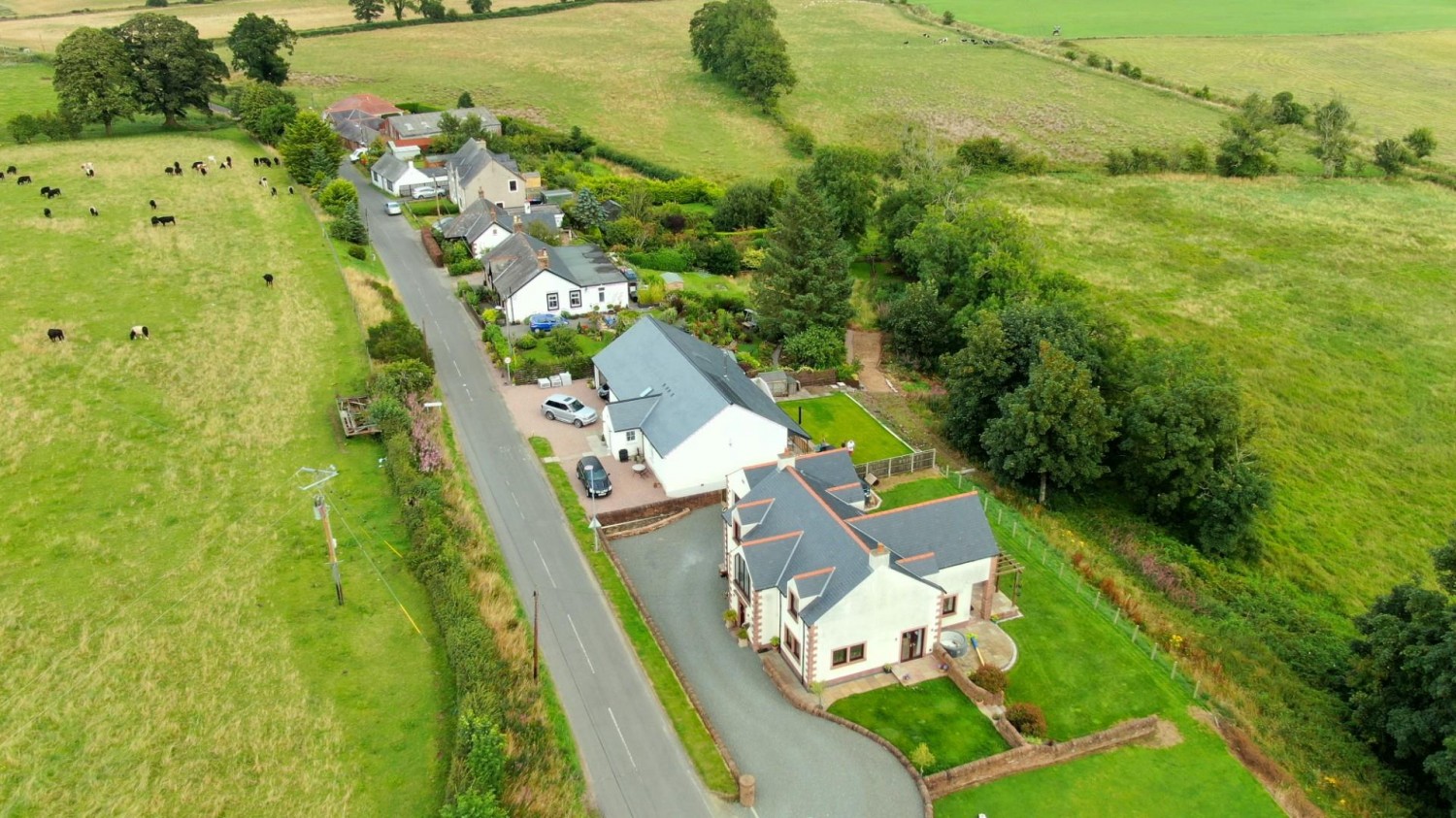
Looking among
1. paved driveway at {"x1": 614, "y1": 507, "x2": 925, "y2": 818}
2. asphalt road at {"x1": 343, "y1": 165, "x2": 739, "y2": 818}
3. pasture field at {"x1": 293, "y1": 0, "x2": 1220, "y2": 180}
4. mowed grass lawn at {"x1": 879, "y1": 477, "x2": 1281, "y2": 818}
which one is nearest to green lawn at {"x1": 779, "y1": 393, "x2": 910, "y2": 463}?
mowed grass lawn at {"x1": 879, "y1": 477, "x2": 1281, "y2": 818}

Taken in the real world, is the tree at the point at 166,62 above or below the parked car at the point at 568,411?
above

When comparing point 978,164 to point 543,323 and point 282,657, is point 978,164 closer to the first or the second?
point 543,323

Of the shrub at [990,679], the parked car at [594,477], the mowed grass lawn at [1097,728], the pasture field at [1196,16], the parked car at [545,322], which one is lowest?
the mowed grass lawn at [1097,728]

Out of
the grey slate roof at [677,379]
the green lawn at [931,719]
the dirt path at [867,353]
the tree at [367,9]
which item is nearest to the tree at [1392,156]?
the dirt path at [867,353]

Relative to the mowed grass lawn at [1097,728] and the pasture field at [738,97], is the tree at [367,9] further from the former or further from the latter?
the mowed grass lawn at [1097,728]

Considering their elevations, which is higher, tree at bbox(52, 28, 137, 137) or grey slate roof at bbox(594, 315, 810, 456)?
tree at bbox(52, 28, 137, 137)

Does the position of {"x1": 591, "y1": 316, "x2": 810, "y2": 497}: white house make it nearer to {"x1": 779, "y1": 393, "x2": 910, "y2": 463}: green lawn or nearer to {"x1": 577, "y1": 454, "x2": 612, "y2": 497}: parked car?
{"x1": 577, "y1": 454, "x2": 612, "y2": 497}: parked car

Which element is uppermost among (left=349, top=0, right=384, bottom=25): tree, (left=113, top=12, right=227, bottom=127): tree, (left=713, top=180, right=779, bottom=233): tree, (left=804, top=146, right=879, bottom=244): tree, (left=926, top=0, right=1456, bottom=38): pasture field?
(left=926, top=0, right=1456, bottom=38): pasture field
